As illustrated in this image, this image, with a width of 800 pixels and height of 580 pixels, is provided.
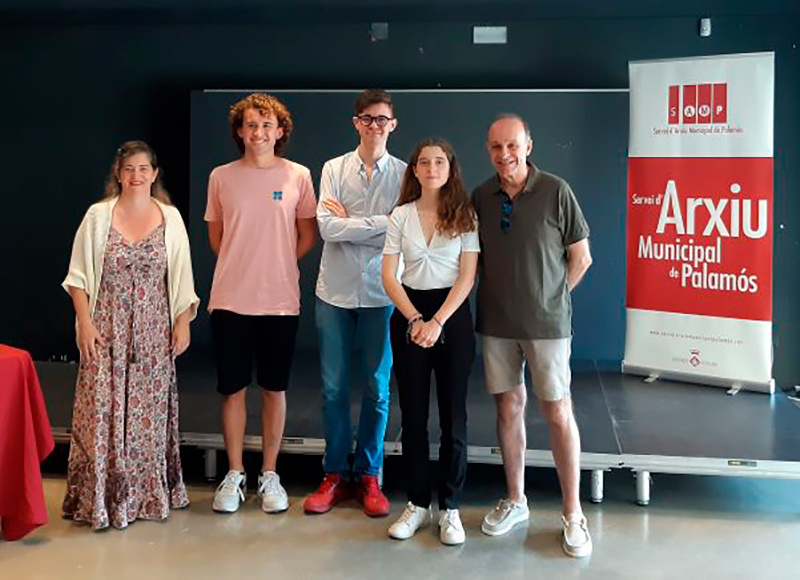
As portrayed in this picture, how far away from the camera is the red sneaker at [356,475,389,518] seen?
3.54 meters

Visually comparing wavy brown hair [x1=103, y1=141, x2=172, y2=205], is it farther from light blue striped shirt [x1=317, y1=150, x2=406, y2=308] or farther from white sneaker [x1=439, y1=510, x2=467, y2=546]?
white sneaker [x1=439, y1=510, x2=467, y2=546]

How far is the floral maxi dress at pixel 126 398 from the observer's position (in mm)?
3320

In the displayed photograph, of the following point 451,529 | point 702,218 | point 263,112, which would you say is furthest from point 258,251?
point 702,218

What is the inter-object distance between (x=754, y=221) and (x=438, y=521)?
2.56 metres

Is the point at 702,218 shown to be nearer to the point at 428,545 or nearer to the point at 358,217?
the point at 358,217

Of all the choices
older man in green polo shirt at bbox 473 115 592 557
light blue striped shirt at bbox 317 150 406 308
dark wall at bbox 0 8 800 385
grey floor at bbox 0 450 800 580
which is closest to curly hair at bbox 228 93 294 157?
light blue striped shirt at bbox 317 150 406 308

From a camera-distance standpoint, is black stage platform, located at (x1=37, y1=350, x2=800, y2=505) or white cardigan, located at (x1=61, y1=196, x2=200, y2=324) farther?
black stage platform, located at (x1=37, y1=350, x2=800, y2=505)

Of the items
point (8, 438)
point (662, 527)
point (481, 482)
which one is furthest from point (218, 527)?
point (662, 527)

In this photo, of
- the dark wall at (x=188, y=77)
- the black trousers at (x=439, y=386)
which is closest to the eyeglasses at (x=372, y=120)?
the black trousers at (x=439, y=386)

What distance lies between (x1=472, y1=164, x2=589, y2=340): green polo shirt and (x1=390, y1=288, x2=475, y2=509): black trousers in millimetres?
170

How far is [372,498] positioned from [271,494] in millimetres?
424

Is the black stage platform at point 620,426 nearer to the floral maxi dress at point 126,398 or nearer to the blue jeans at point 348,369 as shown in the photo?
the blue jeans at point 348,369

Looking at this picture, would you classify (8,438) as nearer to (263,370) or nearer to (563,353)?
(263,370)

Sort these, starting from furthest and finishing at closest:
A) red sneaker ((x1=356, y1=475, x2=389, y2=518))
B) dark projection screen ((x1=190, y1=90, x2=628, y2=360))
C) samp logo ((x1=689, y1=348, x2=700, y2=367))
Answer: dark projection screen ((x1=190, y1=90, x2=628, y2=360)) < samp logo ((x1=689, y1=348, x2=700, y2=367)) < red sneaker ((x1=356, y1=475, x2=389, y2=518))
